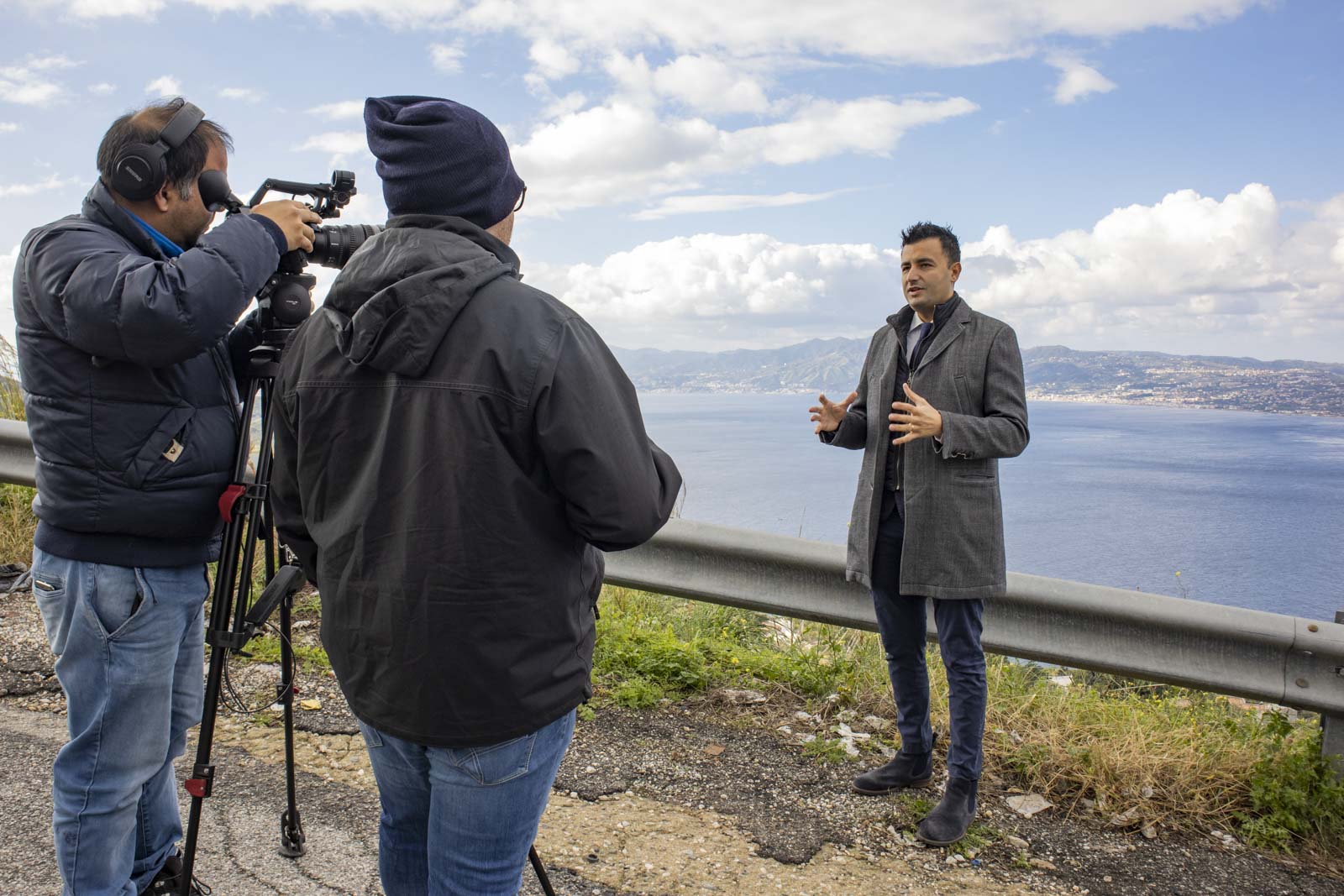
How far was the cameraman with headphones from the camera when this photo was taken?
6.84 ft

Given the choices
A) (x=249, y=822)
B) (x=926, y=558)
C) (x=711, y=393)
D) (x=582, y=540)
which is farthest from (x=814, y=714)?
(x=711, y=393)

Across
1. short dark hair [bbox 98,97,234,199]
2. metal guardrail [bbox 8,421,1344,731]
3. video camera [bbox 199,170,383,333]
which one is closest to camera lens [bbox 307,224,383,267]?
video camera [bbox 199,170,383,333]

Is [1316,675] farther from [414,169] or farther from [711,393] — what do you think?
[711,393]

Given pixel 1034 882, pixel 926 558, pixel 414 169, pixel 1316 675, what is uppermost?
pixel 414 169

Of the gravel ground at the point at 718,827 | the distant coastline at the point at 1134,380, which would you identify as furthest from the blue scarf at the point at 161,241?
the distant coastline at the point at 1134,380

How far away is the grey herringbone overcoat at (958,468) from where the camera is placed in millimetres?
3344

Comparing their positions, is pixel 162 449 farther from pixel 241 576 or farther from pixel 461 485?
pixel 461 485

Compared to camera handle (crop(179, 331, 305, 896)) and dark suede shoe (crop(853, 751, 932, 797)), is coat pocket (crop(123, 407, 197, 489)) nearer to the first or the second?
camera handle (crop(179, 331, 305, 896))

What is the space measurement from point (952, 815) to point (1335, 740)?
4.87 feet

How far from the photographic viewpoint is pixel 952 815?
3.22 metres

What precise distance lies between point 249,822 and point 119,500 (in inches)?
56.4

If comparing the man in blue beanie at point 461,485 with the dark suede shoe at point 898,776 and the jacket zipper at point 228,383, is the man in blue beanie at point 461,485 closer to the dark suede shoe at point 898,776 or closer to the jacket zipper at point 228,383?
the jacket zipper at point 228,383

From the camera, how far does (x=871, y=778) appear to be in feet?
11.5

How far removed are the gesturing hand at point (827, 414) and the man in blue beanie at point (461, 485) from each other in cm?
216
